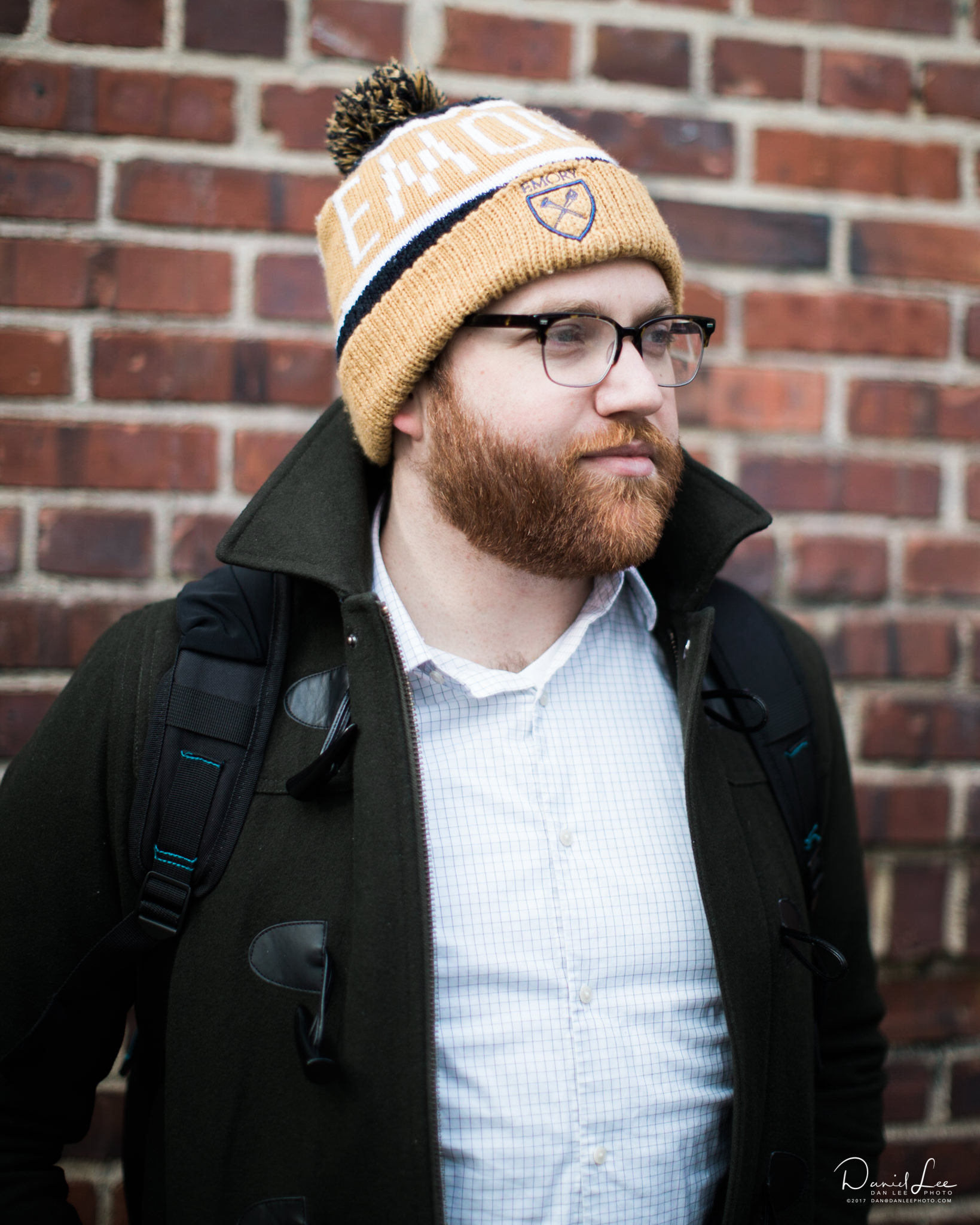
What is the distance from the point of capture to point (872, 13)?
1.80 metres

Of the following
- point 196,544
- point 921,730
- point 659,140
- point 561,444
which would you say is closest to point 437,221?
point 561,444

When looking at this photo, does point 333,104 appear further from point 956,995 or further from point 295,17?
point 956,995

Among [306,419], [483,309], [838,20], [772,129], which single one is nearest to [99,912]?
[306,419]

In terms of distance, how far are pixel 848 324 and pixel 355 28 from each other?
1161mm

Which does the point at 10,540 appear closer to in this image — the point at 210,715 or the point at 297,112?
the point at 210,715

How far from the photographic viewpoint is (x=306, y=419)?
5.62ft

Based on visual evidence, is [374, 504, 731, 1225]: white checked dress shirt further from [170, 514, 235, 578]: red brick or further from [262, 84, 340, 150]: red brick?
[262, 84, 340, 150]: red brick

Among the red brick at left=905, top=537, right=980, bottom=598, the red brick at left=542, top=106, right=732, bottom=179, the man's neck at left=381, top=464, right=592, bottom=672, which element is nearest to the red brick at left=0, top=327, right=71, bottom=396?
the man's neck at left=381, top=464, right=592, bottom=672

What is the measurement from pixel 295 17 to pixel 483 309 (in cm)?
82

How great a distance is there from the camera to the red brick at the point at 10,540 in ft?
5.38

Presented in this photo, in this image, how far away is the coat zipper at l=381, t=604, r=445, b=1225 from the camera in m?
1.04

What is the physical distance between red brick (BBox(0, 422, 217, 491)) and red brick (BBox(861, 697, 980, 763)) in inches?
57.6

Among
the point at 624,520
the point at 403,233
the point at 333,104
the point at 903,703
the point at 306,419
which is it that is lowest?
the point at 903,703

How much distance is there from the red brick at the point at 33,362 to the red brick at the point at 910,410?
1.60 meters
